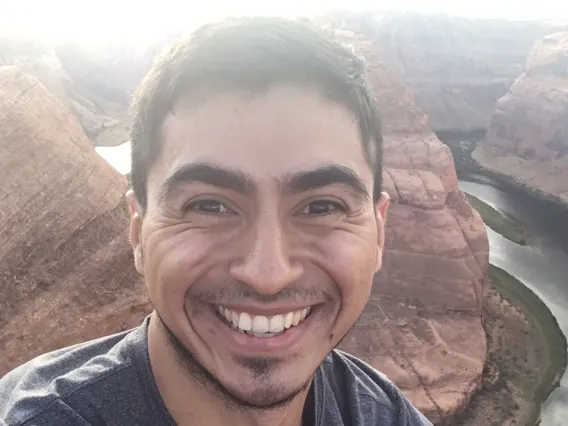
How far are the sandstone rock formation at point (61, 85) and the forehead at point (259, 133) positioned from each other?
2743 centimetres

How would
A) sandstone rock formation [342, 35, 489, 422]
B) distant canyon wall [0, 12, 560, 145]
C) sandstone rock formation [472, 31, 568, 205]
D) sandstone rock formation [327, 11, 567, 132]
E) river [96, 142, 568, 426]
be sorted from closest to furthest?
sandstone rock formation [342, 35, 489, 422]
river [96, 142, 568, 426]
sandstone rock formation [472, 31, 568, 205]
distant canyon wall [0, 12, 560, 145]
sandstone rock formation [327, 11, 567, 132]

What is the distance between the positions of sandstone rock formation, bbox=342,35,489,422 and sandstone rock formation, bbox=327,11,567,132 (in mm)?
24311

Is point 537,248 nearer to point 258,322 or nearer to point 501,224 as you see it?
point 501,224

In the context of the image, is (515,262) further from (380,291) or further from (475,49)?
(475,49)

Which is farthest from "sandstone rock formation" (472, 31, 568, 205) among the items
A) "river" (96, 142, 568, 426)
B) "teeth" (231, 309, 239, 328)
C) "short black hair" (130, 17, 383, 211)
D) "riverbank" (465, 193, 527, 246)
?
"teeth" (231, 309, 239, 328)

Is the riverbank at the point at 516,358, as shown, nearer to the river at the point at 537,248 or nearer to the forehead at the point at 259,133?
the river at the point at 537,248

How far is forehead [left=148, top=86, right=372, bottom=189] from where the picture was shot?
1886 millimetres

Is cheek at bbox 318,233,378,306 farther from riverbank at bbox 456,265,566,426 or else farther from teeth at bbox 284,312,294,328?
riverbank at bbox 456,265,566,426

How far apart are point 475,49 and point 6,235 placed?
1696 inches

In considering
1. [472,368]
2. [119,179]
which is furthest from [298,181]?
[472,368]

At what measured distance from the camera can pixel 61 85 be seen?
32.1 meters

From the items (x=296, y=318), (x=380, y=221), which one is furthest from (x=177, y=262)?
(x=380, y=221)

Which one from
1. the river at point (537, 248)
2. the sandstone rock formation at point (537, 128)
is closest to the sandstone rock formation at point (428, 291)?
the river at point (537, 248)

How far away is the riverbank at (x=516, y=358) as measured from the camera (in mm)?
12016
